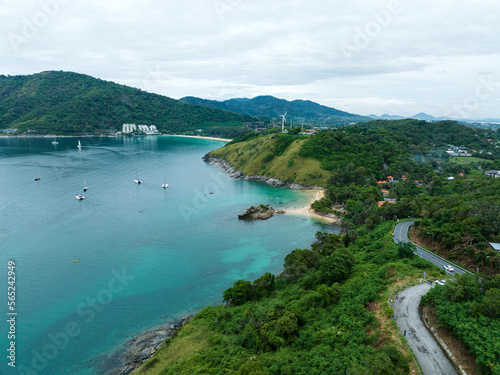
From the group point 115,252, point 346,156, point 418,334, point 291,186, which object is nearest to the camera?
point 418,334

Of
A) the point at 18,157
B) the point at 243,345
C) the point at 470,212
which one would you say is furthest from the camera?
the point at 18,157

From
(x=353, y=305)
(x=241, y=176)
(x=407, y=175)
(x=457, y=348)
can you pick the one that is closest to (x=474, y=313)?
(x=457, y=348)

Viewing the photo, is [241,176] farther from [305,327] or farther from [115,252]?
[305,327]

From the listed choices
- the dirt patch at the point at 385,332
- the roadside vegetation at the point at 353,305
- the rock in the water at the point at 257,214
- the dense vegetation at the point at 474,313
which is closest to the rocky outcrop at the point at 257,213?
the rock in the water at the point at 257,214

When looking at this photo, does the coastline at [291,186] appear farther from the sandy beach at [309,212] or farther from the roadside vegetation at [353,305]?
the roadside vegetation at [353,305]

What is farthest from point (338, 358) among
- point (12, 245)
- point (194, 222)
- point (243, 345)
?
point (12, 245)

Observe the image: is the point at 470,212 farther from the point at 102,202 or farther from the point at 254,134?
the point at 254,134
